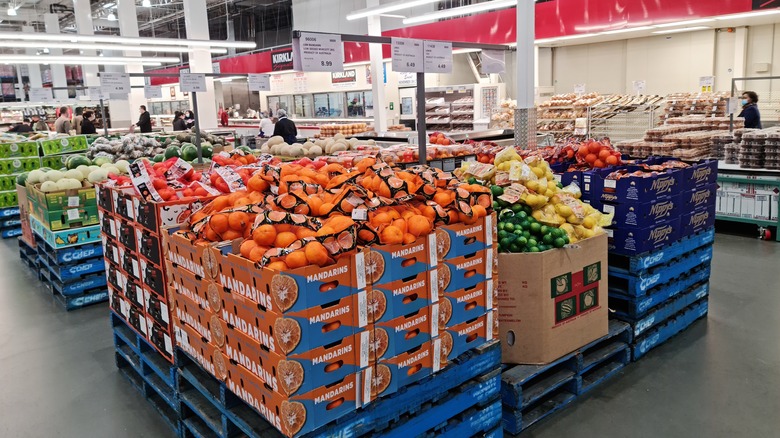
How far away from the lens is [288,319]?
211 cm

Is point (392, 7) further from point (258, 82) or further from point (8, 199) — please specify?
point (8, 199)

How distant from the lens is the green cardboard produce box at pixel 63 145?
898 cm

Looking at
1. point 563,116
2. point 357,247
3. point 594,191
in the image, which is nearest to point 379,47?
point 563,116

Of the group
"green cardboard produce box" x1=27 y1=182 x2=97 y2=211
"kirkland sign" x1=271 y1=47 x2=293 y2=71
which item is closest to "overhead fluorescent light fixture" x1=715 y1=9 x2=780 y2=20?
"kirkland sign" x1=271 y1=47 x2=293 y2=71

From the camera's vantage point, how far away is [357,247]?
233 centimetres

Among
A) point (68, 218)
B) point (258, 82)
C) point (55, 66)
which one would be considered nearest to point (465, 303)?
point (68, 218)

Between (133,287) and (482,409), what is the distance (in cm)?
227

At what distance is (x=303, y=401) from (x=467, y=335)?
93 cm

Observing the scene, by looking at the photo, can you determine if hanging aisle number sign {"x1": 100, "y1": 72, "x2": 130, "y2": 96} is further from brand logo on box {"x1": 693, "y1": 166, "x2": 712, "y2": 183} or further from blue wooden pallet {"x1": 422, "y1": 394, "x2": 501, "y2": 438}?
blue wooden pallet {"x1": 422, "y1": 394, "x2": 501, "y2": 438}

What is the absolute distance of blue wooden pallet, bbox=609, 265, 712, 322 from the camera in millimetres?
3955

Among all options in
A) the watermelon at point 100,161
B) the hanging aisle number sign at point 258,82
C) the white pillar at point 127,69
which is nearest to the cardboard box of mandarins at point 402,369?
the watermelon at point 100,161

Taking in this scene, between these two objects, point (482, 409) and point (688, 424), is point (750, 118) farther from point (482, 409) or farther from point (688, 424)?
point (482, 409)

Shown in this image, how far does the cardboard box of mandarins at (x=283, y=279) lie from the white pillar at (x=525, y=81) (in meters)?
4.54

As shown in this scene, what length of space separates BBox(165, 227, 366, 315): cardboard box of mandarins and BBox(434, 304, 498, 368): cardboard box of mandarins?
0.60m
